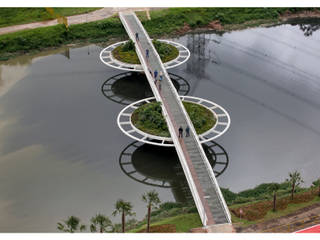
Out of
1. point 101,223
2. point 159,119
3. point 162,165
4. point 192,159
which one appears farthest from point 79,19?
point 101,223

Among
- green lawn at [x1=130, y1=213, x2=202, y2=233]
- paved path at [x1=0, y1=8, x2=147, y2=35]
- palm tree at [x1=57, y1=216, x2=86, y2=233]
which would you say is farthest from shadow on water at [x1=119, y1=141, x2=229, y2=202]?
paved path at [x1=0, y1=8, x2=147, y2=35]

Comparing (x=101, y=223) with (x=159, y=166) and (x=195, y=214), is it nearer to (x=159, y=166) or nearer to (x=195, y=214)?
(x=195, y=214)

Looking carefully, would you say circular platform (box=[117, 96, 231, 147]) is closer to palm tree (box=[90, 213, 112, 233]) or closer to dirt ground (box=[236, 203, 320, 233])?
palm tree (box=[90, 213, 112, 233])

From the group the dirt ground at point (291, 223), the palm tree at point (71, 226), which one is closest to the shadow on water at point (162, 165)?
the dirt ground at point (291, 223)

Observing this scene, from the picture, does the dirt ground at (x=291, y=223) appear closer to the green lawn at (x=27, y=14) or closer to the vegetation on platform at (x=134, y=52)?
the vegetation on platform at (x=134, y=52)

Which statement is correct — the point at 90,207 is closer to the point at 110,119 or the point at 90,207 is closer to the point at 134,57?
the point at 110,119

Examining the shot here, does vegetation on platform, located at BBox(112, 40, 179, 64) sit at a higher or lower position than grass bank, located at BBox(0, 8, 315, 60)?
lower

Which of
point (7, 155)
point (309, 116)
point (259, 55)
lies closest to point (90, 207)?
point (7, 155)

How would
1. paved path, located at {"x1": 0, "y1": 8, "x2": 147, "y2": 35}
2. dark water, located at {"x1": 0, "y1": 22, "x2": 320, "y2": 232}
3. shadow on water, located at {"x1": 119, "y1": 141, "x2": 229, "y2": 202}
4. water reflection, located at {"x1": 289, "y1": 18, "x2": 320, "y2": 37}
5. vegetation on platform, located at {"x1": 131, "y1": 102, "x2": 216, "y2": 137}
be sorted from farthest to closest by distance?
water reflection, located at {"x1": 289, "y1": 18, "x2": 320, "y2": 37}
paved path, located at {"x1": 0, "y1": 8, "x2": 147, "y2": 35}
vegetation on platform, located at {"x1": 131, "y1": 102, "x2": 216, "y2": 137}
shadow on water, located at {"x1": 119, "y1": 141, "x2": 229, "y2": 202}
dark water, located at {"x1": 0, "y1": 22, "x2": 320, "y2": 232}
